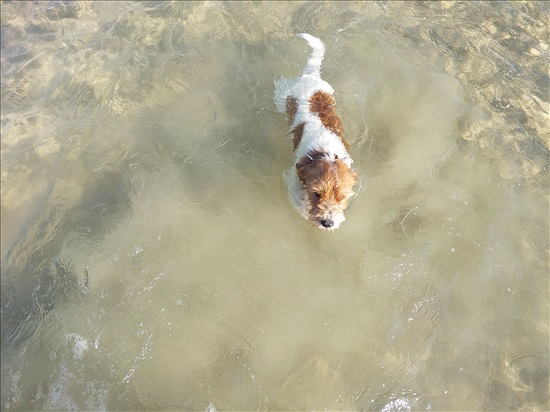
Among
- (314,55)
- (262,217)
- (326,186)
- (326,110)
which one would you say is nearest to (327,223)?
(326,186)

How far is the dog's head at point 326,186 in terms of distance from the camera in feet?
13.8

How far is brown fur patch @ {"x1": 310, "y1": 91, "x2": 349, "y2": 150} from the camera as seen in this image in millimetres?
4781

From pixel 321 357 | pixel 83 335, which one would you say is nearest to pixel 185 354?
pixel 83 335

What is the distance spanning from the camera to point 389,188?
5.18 meters

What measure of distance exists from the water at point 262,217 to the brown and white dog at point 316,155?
40cm

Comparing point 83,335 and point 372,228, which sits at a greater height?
point 372,228

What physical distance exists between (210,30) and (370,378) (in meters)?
5.66

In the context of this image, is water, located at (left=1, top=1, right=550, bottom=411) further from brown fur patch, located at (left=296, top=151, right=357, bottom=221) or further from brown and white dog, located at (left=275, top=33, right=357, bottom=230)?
brown fur patch, located at (left=296, top=151, right=357, bottom=221)

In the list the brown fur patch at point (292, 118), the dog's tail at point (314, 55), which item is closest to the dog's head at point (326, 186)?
the brown fur patch at point (292, 118)

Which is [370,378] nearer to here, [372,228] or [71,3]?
[372,228]

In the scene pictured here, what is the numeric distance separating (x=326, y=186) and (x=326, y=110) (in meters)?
1.20

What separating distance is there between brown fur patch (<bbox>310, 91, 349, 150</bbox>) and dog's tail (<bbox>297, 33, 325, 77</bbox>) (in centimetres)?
66

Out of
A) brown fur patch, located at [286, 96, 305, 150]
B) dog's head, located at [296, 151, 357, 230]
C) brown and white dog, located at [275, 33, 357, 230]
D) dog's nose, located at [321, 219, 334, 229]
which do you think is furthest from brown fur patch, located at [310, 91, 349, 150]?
dog's nose, located at [321, 219, 334, 229]

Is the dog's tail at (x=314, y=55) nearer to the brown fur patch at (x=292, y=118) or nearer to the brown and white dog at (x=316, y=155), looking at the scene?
the brown and white dog at (x=316, y=155)
